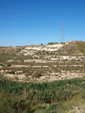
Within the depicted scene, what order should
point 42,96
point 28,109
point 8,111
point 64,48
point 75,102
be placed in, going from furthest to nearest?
1. point 64,48
2. point 42,96
3. point 75,102
4. point 28,109
5. point 8,111

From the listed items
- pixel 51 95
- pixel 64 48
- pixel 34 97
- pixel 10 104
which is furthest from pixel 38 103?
pixel 64 48

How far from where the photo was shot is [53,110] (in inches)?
311

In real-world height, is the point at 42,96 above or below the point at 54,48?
below

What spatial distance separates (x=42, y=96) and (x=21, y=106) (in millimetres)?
2371

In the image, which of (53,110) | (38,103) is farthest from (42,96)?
(53,110)

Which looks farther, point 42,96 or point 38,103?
point 42,96

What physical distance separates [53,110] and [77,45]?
52101mm

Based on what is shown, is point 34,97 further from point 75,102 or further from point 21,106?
point 75,102

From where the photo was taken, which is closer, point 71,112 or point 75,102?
point 71,112

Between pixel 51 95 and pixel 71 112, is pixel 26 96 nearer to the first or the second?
pixel 51 95

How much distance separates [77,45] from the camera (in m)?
57.8

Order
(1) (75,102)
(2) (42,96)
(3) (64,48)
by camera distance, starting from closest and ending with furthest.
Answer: (1) (75,102) → (2) (42,96) → (3) (64,48)

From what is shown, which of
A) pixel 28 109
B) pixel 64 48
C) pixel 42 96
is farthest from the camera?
pixel 64 48

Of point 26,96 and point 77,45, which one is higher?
point 77,45
